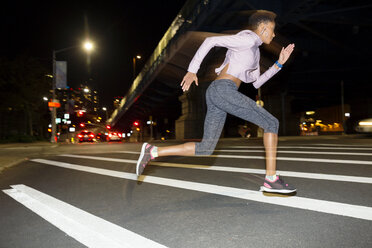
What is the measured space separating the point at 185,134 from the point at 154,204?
23317 millimetres

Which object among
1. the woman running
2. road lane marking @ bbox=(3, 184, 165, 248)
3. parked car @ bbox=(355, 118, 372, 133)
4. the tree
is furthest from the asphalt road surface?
the tree

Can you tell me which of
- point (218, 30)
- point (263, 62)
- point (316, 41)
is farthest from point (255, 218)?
point (316, 41)

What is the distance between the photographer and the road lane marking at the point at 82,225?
7.77ft

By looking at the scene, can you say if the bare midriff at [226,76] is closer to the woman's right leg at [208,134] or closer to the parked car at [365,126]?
the woman's right leg at [208,134]

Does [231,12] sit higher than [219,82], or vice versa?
[231,12]

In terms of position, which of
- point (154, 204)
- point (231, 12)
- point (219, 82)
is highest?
point (231, 12)

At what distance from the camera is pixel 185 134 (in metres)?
A: 26.8

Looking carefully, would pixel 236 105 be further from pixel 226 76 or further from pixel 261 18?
pixel 261 18

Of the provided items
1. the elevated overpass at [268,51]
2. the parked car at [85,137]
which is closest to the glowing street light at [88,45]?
the elevated overpass at [268,51]

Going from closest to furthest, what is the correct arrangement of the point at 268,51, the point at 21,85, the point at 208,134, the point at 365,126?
1. the point at 208,134
2. the point at 365,126
3. the point at 268,51
4. the point at 21,85

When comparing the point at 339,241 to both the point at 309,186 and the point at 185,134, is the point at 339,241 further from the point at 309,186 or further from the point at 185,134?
the point at 185,134

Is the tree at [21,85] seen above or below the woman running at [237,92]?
above

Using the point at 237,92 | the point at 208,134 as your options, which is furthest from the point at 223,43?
the point at 208,134

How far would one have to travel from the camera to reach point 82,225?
2.79m
